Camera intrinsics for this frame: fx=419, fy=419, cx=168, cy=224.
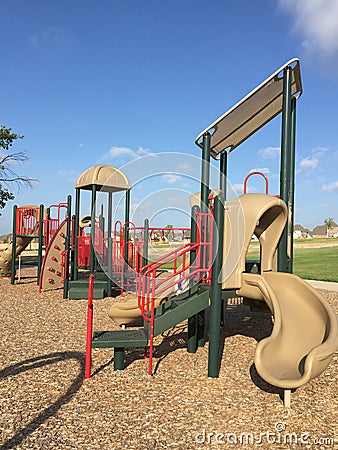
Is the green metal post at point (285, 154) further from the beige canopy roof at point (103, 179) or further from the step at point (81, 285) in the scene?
the beige canopy roof at point (103, 179)

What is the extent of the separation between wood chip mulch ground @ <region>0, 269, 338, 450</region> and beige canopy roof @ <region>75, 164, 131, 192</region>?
6065 millimetres

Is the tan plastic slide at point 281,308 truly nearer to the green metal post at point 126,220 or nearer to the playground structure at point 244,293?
the playground structure at point 244,293

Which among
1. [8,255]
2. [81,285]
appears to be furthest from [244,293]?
[8,255]

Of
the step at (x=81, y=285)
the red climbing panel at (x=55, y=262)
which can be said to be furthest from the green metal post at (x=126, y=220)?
the red climbing panel at (x=55, y=262)

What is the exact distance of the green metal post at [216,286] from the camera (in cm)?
536

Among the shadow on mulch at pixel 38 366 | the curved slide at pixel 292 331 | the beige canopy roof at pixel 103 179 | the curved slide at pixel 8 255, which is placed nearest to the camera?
the shadow on mulch at pixel 38 366

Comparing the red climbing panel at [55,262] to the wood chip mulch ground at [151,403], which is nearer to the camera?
the wood chip mulch ground at [151,403]

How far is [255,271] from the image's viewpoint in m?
7.25

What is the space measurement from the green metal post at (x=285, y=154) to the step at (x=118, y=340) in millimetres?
2793

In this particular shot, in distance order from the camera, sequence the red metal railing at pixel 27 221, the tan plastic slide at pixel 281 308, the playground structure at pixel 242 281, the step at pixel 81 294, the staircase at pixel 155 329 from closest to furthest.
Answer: the tan plastic slide at pixel 281 308
the playground structure at pixel 242 281
the staircase at pixel 155 329
the step at pixel 81 294
the red metal railing at pixel 27 221

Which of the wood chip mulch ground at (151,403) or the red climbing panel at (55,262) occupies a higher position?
the red climbing panel at (55,262)

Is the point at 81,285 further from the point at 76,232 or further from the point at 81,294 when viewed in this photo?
the point at 76,232

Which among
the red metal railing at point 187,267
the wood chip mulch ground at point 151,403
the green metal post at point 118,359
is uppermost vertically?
the red metal railing at point 187,267

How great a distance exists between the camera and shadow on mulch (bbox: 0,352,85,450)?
3.71m
